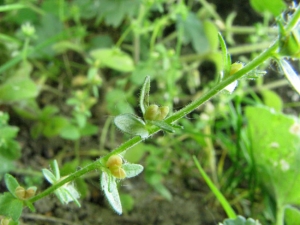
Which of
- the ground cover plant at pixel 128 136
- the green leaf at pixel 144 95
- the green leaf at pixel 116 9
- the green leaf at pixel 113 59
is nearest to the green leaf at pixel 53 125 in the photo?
the ground cover plant at pixel 128 136

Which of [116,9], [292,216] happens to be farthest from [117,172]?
[116,9]

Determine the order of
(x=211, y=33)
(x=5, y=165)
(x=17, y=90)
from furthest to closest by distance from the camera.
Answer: (x=211, y=33)
(x=17, y=90)
(x=5, y=165)

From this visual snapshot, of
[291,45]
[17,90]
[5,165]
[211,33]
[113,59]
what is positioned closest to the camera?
[291,45]

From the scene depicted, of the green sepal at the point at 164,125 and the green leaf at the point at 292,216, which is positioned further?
the green leaf at the point at 292,216

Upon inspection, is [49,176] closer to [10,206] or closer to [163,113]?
[10,206]

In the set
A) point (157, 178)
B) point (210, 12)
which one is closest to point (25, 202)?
point (157, 178)

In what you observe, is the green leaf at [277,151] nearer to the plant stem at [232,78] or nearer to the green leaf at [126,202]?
the green leaf at [126,202]
